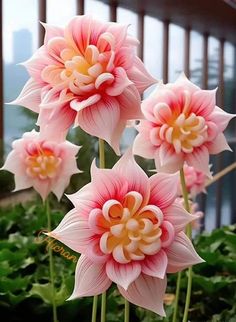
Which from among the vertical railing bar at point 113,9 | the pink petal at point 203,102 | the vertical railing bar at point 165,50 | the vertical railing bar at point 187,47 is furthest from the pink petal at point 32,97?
the vertical railing bar at point 187,47

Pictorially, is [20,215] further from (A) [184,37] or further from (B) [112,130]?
(A) [184,37]

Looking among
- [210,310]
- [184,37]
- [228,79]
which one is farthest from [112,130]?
[228,79]

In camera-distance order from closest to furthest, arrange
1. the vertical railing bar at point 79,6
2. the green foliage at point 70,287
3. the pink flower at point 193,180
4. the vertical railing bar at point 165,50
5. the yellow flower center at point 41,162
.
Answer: the yellow flower center at point 41,162 < the green foliage at point 70,287 < the pink flower at point 193,180 < the vertical railing bar at point 79,6 < the vertical railing bar at point 165,50

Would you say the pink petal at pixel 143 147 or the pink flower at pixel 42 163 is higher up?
the pink petal at pixel 143 147

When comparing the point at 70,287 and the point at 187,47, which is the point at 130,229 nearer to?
the point at 70,287

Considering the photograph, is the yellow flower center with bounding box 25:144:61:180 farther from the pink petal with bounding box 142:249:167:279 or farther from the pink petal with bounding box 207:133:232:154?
the pink petal with bounding box 142:249:167:279

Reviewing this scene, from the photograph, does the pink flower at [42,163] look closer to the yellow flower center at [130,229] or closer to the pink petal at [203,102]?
the pink petal at [203,102]

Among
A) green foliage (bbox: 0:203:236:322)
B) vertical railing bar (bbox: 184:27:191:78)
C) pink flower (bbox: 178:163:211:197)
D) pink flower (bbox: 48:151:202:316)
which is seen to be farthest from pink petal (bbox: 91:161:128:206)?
vertical railing bar (bbox: 184:27:191:78)
